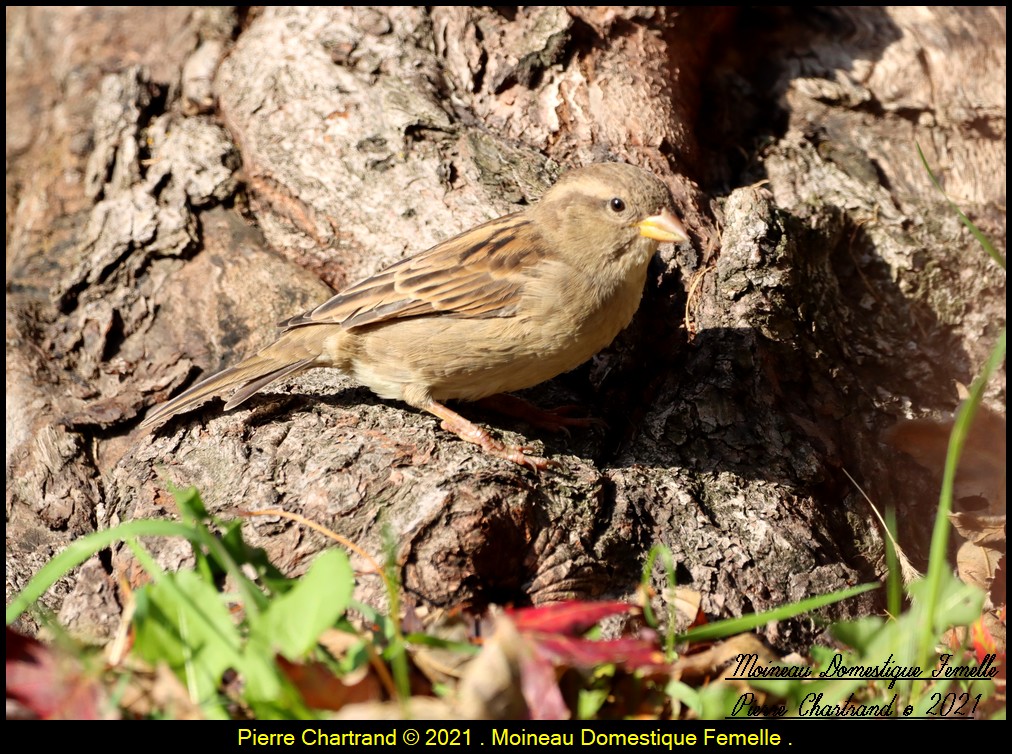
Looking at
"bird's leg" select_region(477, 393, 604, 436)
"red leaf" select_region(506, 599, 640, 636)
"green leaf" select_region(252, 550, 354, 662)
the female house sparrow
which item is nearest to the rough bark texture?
"bird's leg" select_region(477, 393, 604, 436)

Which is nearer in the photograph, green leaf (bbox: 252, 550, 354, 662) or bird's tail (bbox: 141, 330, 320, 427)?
green leaf (bbox: 252, 550, 354, 662)

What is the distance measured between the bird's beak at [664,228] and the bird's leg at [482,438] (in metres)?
1.13

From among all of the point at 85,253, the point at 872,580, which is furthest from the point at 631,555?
the point at 85,253

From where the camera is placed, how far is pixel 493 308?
4285 mm

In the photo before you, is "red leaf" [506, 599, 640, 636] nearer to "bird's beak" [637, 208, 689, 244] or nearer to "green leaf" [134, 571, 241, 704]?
"green leaf" [134, 571, 241, 704]

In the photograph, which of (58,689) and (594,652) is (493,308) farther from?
(58,689)

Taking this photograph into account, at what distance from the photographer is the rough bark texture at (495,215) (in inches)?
142

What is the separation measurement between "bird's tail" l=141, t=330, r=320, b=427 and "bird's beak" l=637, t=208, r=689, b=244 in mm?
1596

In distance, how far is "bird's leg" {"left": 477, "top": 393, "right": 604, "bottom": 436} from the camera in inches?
167

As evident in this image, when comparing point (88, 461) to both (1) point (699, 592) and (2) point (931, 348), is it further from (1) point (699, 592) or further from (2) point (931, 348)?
(2) point (931, 348)

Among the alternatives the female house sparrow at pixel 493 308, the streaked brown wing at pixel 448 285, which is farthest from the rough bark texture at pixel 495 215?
the streaked brown wing at pixel 448 285

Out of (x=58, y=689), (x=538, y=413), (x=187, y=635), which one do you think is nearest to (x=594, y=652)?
(x=187, y=635)

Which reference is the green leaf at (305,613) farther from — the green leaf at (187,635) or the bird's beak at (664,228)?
the bird's beak at (664,228)

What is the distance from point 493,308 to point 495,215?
2.43 ft
